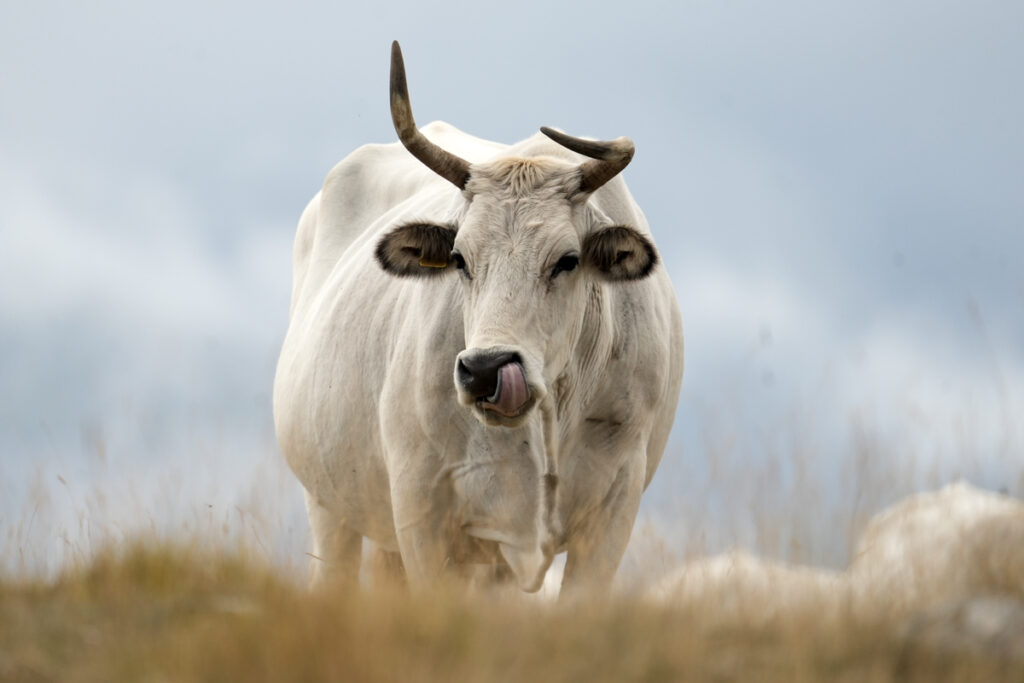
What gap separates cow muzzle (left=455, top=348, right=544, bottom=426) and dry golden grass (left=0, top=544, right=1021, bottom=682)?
1.03m

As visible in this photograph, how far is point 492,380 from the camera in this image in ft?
17.6

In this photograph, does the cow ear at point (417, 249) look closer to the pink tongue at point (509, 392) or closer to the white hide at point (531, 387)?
the white hide at point (531, 387)

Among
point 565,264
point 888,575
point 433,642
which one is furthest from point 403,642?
point 565,264

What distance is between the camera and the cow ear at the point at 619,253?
6.03 meters

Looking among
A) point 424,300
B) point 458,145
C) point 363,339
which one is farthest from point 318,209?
point 424,300

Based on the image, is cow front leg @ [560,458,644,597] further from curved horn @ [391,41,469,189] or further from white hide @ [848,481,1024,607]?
curved horn @ [391,41,469,189]

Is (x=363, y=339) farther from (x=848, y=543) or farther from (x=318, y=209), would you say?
(x=848, y=543)

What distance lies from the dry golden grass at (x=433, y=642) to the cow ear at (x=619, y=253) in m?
2.04

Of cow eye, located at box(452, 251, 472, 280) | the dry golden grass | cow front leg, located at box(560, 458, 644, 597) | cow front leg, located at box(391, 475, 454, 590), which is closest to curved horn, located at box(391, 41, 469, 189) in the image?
cow eye, located at box(452, 251, 472, 280)

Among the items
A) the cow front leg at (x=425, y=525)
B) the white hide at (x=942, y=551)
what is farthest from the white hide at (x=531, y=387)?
the white hide at (x=942, y=551)

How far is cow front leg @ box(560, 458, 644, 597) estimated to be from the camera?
636 cm

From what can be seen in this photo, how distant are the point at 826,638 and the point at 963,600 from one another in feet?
1.68

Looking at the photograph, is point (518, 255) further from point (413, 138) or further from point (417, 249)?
point (413, 138)

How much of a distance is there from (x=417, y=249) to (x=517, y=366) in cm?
129
